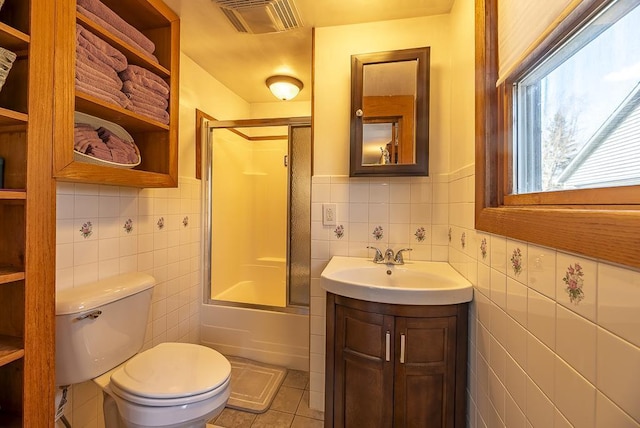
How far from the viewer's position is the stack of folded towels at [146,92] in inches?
47.5

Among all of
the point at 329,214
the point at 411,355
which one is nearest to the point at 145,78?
the point at 329,214

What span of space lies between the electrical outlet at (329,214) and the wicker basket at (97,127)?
97cm

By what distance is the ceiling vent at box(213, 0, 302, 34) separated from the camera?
4.42 feet

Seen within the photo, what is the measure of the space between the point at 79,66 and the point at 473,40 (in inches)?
59.7

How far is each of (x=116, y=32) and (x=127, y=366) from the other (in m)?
1.39

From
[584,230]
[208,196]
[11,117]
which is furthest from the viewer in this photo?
[208,196]

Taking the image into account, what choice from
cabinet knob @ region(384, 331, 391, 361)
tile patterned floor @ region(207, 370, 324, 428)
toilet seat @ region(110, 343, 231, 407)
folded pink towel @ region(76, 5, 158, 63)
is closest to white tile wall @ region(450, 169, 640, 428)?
cabinet knob @ region(384, 331, 391, 361)

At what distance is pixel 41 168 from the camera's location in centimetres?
82

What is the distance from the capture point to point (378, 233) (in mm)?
1548

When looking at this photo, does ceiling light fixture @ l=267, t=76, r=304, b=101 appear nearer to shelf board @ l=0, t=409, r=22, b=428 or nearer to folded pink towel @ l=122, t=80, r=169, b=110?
folded pink towel @ l=122, t=80, r=169, b=110

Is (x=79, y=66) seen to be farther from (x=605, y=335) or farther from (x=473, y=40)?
(x=605, y=335)

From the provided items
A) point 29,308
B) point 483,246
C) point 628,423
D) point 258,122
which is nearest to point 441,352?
point 483,246

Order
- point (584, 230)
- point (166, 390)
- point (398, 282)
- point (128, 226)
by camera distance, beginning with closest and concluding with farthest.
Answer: point (584, 230), point (166, 390), point (398, 282), point (128, 226)

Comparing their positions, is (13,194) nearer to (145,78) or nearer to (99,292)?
(99,292)
